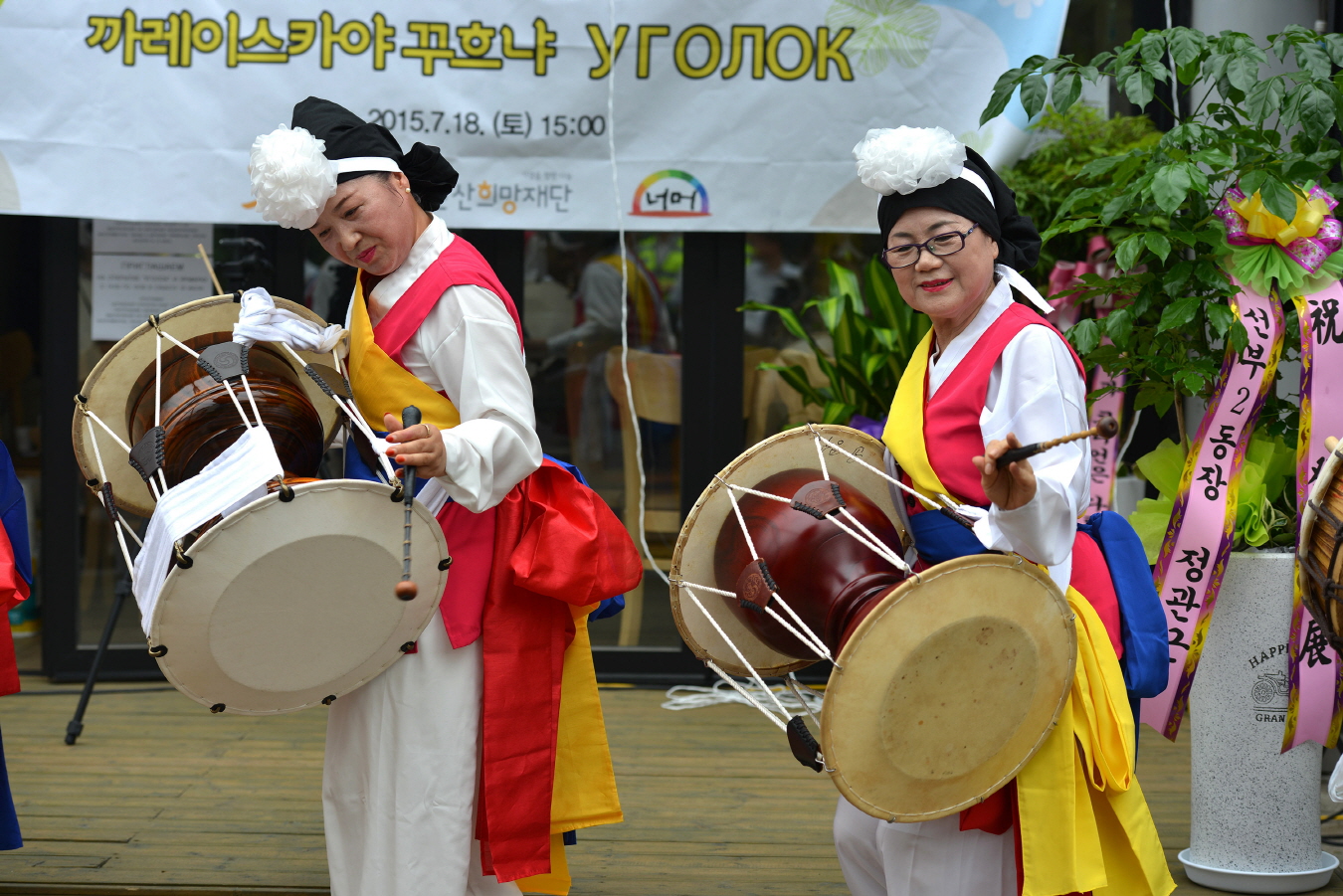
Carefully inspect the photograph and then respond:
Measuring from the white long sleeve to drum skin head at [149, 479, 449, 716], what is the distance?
12 centimetres

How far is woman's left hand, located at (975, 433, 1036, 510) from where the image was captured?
1610mm

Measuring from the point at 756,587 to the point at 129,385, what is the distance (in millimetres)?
1200

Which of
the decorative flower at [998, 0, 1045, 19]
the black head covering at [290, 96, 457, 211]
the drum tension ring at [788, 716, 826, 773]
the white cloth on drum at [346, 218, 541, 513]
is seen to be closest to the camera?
the drum tension ring at [788, 716, 826, 773]

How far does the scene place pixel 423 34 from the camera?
390cm

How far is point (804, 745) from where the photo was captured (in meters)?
1.74

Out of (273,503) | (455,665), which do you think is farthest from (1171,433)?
(273,503)

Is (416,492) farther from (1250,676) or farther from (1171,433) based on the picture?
(1171,433)

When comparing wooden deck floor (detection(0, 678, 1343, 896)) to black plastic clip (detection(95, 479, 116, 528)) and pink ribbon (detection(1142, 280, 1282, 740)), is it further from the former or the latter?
black plastic clip (detection(95, 479, 116, 528))

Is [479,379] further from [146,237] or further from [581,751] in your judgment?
[146,237]

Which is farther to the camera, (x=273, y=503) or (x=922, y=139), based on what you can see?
(x=922, y=139)

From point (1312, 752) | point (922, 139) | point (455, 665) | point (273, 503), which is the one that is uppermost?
point (922, 139)

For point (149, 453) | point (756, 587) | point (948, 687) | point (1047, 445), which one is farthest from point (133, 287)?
point (1047, 445)

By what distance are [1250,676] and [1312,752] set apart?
0.21 m

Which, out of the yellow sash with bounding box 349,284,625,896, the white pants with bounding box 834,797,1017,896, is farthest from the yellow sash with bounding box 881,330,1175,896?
the yellow sash with bounding box 349,284,625,896
